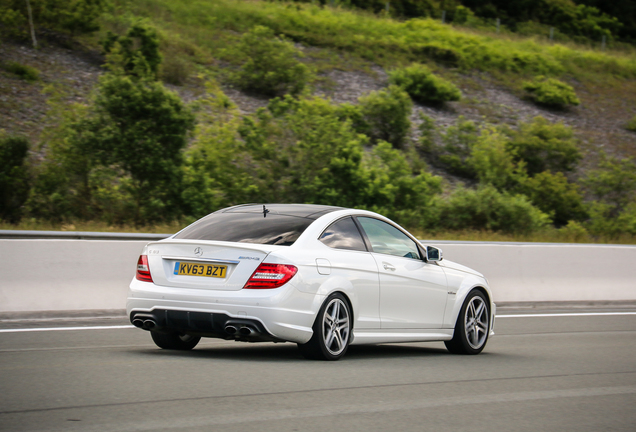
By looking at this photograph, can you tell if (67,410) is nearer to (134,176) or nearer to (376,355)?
(376,355)

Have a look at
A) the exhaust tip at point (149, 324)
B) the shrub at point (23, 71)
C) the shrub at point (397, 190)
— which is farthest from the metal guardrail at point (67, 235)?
the shrub at point (23, 71)

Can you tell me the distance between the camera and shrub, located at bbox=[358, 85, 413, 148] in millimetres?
34656

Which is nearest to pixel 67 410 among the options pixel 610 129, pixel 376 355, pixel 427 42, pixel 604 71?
pixel 376 355

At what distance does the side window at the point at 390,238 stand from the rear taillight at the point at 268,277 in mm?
1410

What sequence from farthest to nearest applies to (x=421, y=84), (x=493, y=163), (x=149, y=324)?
(x=421, y=84)
(x=493, y=163)
(x=149, y=324)

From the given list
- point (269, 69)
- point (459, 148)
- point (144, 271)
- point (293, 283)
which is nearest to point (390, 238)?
point (293, 283)

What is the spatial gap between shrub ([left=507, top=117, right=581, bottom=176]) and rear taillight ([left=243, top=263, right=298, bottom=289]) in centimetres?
3007

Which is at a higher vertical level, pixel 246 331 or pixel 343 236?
pixel 343 236

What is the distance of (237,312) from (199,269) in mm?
560

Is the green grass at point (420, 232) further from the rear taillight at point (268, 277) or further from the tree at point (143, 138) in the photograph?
the rear taillight at point (268, 277)

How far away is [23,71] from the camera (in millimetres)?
31406

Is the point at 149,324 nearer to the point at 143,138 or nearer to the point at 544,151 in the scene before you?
the point at 143,138

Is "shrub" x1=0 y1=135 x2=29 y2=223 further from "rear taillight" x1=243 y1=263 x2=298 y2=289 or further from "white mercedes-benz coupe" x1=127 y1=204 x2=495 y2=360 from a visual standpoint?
"rear taillight" x1=243 y1=263 x2=298 y2=289

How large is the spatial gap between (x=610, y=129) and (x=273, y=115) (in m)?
23.3
